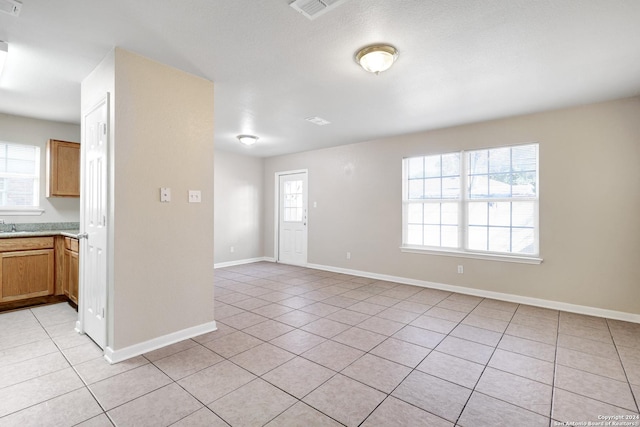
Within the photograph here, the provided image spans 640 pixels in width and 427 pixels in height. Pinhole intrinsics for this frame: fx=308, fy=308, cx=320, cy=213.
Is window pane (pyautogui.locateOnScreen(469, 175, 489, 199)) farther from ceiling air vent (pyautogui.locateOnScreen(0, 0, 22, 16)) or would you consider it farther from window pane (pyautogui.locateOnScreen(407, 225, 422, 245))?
ceiling air vent (pyautogui.locateOnScreen(0, 0, 22, 16))

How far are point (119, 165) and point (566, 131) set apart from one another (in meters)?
4.75

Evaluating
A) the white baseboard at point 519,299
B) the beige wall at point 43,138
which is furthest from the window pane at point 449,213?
the beige wall at point 43,138

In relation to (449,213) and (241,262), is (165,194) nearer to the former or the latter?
(449,213)

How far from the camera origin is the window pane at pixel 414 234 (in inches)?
196

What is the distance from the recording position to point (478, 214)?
A: 14.4ft

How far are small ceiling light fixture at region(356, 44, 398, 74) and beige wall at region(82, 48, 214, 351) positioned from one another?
1528 millimetres

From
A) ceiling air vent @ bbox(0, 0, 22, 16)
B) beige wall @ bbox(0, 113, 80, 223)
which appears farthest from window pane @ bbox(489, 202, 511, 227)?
beige wall @ bbox(0, 113, 80, 223)

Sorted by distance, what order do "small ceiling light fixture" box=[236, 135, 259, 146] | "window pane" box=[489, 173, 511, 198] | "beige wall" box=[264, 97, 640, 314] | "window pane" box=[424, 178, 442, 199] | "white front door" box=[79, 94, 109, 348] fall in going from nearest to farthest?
1. "white front door" box=[79, 94, 109, 348]
2. "beige wall" box=[264, 97, 640, 314]
3. "window pane" box=[489, 173, 511, 198]
4. "window pane" box=[424, 178, 442, 199]
5. "small ceiling light fixture" box=[236, 135, 259, 146]

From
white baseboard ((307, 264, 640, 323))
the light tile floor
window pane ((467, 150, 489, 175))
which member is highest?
window pane ((467, 150, 489, 175))

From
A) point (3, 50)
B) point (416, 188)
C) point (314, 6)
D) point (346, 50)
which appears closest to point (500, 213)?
point (416, 188)

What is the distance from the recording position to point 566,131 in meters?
3.71

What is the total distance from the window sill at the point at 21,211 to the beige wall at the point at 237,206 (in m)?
2.71

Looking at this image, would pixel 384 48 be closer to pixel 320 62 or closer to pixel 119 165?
pixel 320 62

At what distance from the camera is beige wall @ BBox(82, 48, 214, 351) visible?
240cm
